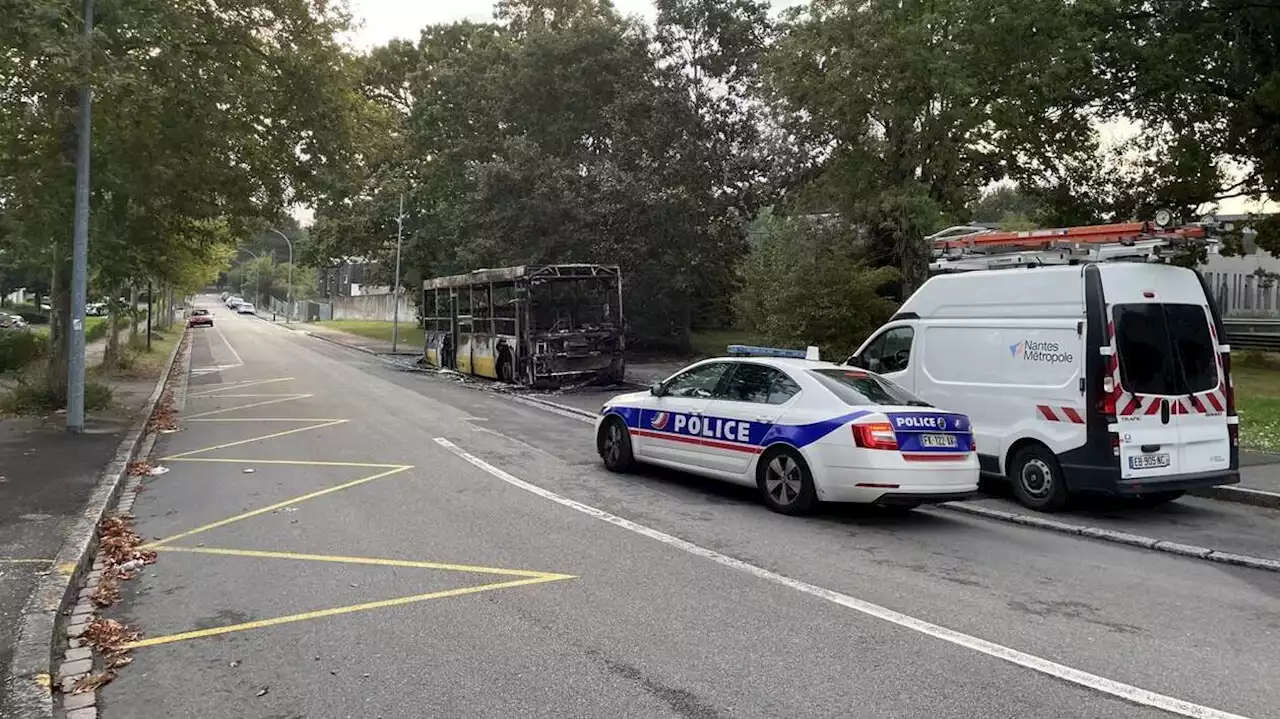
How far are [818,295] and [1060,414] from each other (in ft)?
35.1

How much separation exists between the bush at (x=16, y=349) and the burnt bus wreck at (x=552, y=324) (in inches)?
388

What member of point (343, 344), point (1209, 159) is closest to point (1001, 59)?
point (1209, 159)

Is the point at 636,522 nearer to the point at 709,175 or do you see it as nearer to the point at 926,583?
the point at 926,583

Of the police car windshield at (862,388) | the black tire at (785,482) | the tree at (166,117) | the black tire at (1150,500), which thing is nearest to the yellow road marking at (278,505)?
the black tire at (785,482)

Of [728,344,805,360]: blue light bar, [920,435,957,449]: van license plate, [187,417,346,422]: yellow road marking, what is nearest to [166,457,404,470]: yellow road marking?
[187,417,346,422]: yellow road marking

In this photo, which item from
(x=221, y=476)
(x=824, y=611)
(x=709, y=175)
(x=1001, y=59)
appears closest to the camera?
(x=824, y=611)

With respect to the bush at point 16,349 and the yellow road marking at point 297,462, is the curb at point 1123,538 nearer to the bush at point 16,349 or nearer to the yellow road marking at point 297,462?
the yellow road marking at point 297,462

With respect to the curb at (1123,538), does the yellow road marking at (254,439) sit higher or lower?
higher

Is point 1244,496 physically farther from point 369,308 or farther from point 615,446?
point 369,308

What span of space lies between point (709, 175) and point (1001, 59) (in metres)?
11.9

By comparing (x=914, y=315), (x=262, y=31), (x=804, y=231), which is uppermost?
(x=262, y=31)

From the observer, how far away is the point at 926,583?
6.14m

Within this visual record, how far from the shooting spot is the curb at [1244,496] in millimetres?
9359

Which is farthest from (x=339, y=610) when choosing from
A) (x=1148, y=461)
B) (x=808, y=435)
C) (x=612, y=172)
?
(x=612, y=172)
